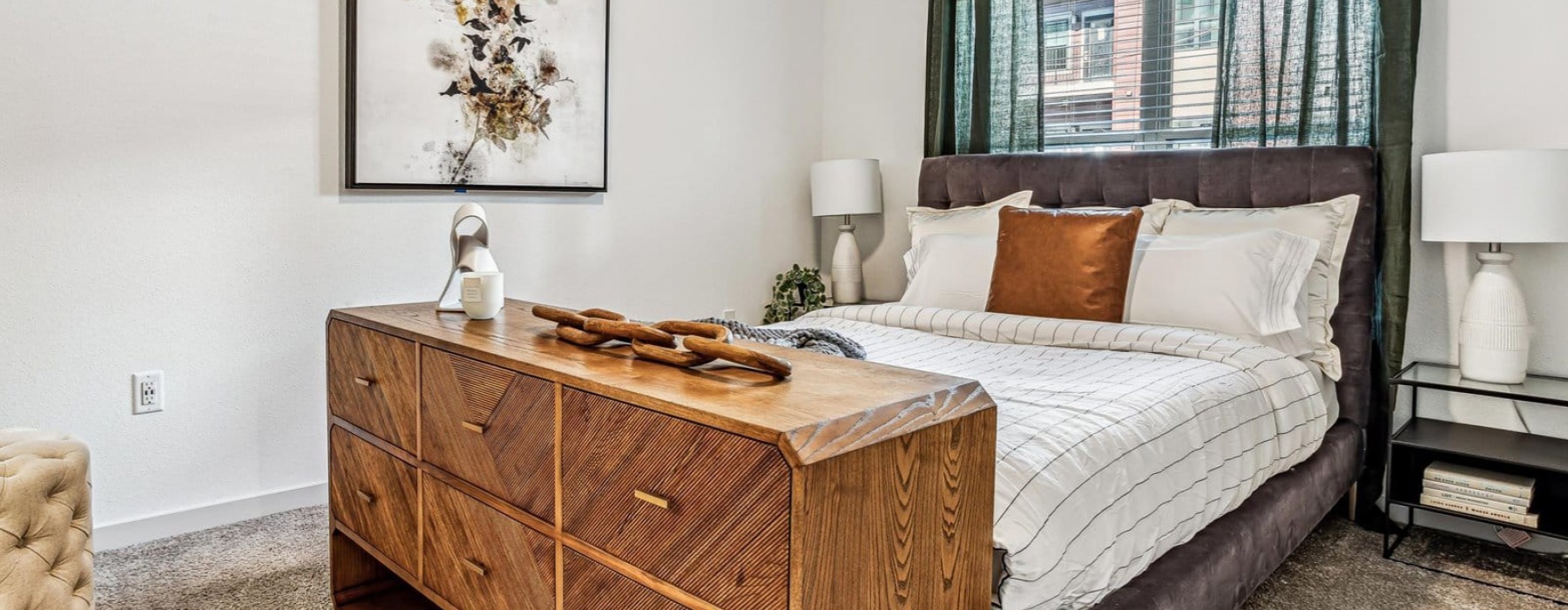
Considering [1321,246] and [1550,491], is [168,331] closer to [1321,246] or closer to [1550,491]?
[1321,246]

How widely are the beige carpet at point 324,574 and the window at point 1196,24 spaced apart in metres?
1.67

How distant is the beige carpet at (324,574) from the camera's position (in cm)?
224

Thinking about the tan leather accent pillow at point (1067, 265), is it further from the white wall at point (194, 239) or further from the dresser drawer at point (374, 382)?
the dresser drawer at point (374, 382)

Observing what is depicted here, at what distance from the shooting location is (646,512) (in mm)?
1158

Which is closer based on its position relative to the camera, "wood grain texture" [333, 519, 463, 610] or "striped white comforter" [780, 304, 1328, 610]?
"striped white comforter" [780, 304, 1328, 610]

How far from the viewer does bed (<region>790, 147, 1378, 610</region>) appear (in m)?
1.50

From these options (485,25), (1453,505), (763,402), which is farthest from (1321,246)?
(485,25)

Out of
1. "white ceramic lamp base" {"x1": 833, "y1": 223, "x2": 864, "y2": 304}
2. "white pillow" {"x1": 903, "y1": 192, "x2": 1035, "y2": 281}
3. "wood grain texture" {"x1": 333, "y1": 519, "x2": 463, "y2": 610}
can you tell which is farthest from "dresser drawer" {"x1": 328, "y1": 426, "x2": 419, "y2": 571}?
"white ceramic lamp base" {"x1": 833, "y1": 223, "x2": 864, "y2": 304}

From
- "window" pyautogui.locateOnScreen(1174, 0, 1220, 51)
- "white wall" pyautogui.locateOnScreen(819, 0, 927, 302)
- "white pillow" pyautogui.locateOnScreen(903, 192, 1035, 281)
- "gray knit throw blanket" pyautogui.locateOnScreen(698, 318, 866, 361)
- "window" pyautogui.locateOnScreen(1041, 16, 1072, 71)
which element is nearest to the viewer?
"gray knit throw blanket" pyautogui.locateOnScreen(698, 318, 866, 361)

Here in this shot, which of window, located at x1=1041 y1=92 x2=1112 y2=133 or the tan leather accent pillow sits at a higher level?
window, located at x1=1041 y1=92 x2=1112 y2=133

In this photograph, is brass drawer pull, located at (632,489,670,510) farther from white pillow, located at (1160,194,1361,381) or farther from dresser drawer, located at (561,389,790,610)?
white pillow, located at (1160,194,1361,381)

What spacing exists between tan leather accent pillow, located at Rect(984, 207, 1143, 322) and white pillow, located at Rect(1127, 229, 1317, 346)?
89 millimetres

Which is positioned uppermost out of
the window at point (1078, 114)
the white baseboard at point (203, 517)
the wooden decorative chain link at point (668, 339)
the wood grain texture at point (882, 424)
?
the window at point (1078, 114)

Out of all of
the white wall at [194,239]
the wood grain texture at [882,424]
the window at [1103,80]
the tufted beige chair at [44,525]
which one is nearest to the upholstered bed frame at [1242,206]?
the window at [1103,80]
